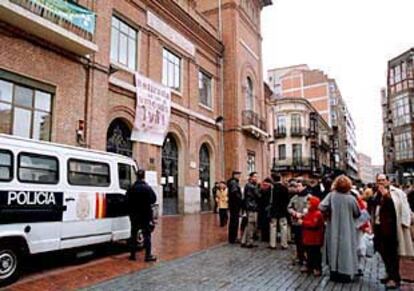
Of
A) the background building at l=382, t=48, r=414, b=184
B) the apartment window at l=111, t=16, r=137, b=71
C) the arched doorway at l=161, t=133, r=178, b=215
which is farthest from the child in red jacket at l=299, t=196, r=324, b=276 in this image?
the background building at l=382, t=48, r=414, b=184

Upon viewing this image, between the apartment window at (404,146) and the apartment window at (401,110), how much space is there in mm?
1494

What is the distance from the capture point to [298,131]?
48.8 m

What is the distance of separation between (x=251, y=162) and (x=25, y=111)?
1750 cm

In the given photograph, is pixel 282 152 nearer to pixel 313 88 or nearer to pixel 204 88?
pixel 313 88

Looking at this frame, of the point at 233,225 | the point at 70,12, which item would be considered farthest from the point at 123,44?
the point at 233,225

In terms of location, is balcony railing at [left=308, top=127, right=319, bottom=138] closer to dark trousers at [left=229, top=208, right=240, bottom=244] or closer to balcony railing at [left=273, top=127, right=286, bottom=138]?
balcony railing at [left=273, top=127, right=286, bottom=138]

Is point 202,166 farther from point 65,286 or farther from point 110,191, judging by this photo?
point 65,286

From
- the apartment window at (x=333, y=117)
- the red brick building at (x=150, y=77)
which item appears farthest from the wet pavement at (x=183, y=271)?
the apartment window at (x=333, y=117)

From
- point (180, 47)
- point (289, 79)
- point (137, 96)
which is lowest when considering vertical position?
point (137, 96)

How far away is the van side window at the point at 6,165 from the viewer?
6.18 metres

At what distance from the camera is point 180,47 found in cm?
2036

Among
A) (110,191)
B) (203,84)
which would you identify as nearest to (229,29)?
(203,84)

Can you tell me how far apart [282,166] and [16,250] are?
4472 cm

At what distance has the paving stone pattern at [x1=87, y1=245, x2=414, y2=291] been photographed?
6098mm
